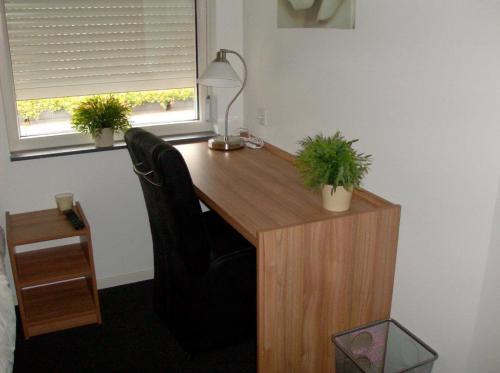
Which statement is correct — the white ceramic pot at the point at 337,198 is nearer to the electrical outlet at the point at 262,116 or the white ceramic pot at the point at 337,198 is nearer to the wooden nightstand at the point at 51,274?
the electrical outlet at the point at 262,116

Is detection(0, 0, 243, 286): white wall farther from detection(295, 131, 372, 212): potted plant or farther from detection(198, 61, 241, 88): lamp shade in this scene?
detection(295, 131, 372, 212): potted plant

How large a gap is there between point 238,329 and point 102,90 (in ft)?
5.07

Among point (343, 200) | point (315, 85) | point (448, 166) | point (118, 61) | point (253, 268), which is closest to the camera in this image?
point (448, 166)

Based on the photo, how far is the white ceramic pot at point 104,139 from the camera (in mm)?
3045

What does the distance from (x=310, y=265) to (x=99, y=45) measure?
1794 millimetres

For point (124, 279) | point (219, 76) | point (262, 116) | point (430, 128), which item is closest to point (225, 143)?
point (262, 116)

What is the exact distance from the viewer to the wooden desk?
2018mm

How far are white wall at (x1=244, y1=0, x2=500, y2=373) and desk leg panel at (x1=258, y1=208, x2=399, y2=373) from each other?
0.09 meters

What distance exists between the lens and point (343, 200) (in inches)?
83.1

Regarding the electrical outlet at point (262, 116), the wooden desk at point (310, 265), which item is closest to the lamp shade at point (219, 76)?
the electrical outlet at point (262, 116)

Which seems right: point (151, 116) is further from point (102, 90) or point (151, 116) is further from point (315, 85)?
point (315, 85)

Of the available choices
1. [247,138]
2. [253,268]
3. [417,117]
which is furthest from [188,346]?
[417,117]

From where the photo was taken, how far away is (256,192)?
94.0 inches

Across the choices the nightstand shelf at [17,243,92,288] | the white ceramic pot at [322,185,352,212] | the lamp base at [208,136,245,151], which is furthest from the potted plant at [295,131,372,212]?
the nightstand shelf at [17,243,92,288]
